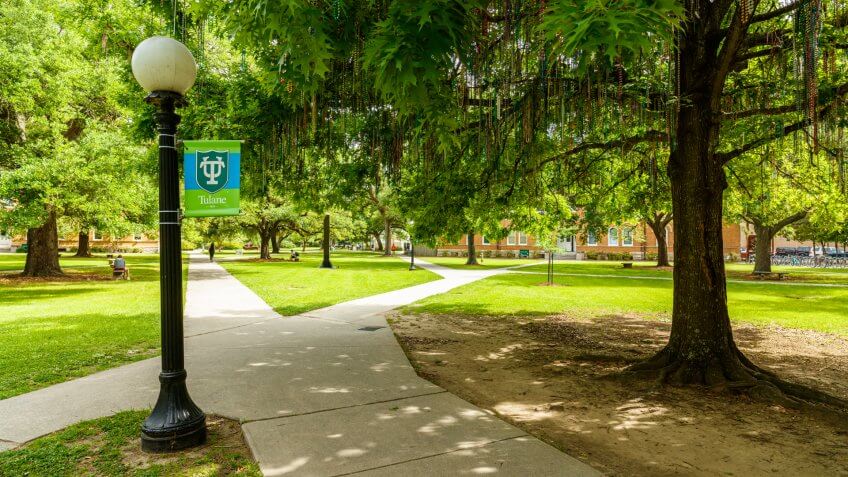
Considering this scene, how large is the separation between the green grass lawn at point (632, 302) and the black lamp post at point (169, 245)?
9.27 m

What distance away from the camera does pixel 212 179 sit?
451 centimetres

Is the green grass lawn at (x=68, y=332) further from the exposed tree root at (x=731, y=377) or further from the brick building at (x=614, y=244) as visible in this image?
the brick building at (x=614, y=244)

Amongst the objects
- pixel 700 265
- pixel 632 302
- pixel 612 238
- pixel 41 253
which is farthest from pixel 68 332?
pixel 612 238

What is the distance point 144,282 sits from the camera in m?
21.0

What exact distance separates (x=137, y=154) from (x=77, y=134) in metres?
6.14

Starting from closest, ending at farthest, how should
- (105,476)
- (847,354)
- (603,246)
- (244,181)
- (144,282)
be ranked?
(105,476) < (847,354) < (244,181) < (144,282) < (603,246)

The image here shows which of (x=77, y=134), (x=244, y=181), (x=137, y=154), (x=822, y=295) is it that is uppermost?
(x=77, y=134)

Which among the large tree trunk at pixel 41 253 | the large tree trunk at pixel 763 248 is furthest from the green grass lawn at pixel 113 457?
the large tree trunk at pixel 763 248

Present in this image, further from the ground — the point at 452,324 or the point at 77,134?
the point at 77,134

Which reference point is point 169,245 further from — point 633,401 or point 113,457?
point 633,401

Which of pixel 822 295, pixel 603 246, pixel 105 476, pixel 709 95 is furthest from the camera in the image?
pixel 603 246

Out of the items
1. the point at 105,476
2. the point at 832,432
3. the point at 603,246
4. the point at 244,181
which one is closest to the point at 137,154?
the point at 244,181

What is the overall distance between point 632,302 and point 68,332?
1625 cm

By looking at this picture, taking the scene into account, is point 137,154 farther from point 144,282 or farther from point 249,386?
point 249,386
